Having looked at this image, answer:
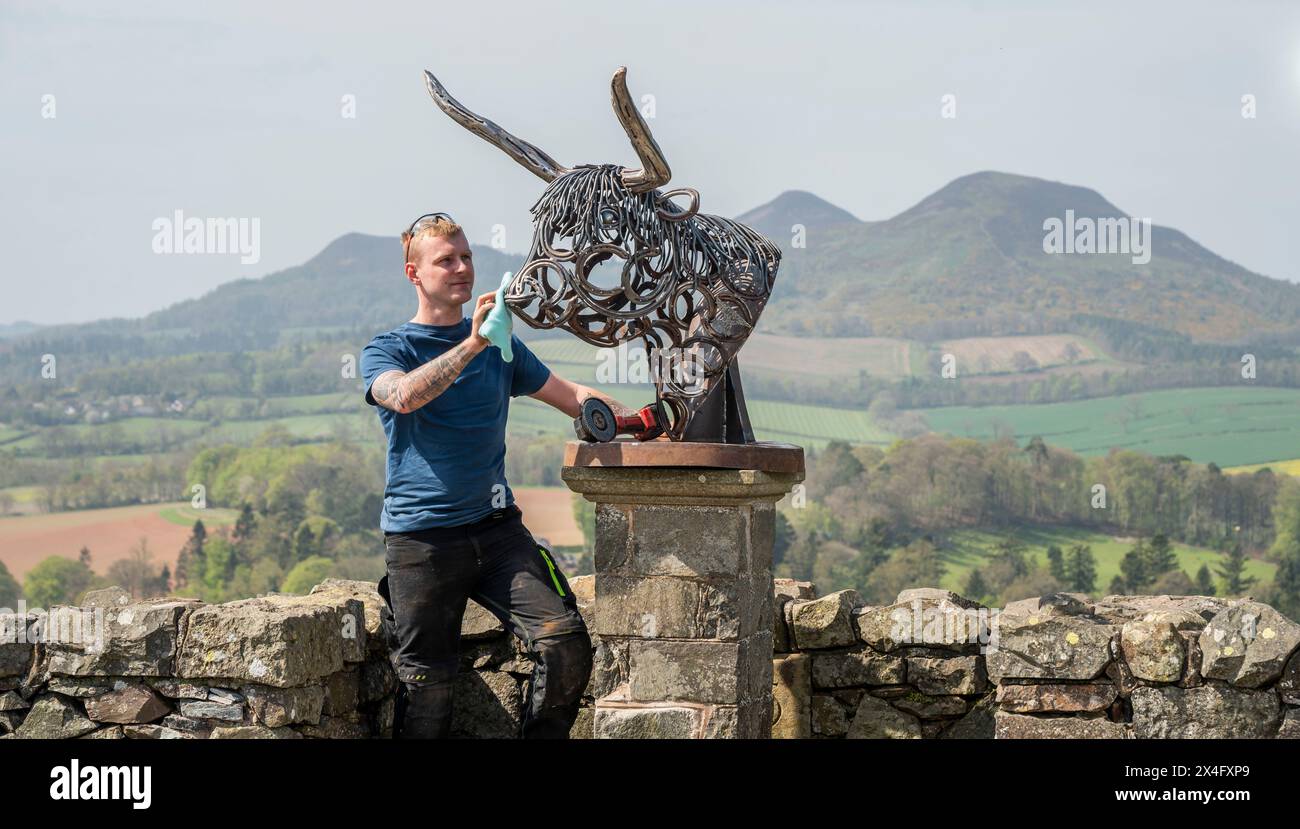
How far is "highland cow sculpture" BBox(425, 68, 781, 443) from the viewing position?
510cm

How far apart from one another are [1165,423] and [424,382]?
57.7 m

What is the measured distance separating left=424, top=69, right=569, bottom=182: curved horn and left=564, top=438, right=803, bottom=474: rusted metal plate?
985 mm

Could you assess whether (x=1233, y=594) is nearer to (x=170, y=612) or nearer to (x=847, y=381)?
(x=847, y=381)

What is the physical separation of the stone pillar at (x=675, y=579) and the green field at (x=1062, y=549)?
4147 cm

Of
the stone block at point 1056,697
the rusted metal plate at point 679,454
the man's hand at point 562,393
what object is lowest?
the stone block at point 1056,697

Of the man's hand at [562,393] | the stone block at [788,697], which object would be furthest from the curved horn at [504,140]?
the stone block at [788,697]

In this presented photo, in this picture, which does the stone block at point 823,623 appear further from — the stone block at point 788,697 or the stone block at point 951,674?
the stone block at point 951,674

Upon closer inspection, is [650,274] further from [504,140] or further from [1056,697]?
[1056,697]

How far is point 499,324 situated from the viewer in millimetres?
4906

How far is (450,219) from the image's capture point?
555cm

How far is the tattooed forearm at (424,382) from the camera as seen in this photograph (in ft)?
16.2

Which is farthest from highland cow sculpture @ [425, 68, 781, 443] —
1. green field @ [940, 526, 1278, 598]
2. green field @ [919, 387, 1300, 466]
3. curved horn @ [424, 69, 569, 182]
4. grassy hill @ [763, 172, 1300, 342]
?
grassy hill @ [763, 172, 1300, 342]

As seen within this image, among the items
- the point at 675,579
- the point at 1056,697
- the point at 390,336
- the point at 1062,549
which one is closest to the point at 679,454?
the point at 675,579
